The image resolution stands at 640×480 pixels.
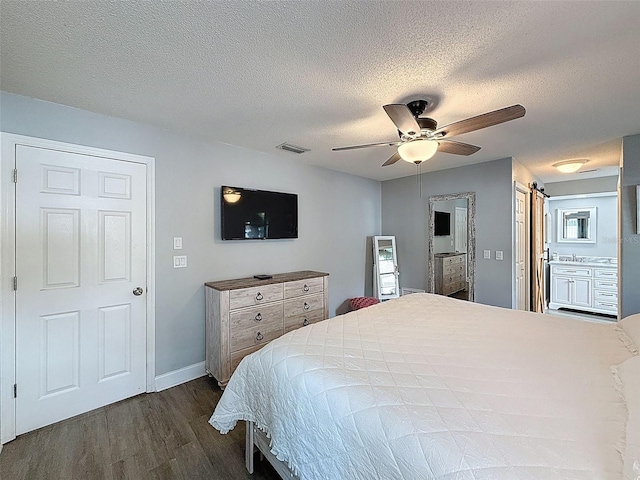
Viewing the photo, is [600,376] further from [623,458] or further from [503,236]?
[503,236]

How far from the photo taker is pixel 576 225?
5.28 m

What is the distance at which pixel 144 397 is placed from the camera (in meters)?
2.45

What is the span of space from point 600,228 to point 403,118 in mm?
5570

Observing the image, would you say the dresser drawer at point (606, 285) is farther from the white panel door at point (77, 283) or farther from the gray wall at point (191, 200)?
the white panel door at point (77, 283)

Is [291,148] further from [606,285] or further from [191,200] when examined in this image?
[606,285]

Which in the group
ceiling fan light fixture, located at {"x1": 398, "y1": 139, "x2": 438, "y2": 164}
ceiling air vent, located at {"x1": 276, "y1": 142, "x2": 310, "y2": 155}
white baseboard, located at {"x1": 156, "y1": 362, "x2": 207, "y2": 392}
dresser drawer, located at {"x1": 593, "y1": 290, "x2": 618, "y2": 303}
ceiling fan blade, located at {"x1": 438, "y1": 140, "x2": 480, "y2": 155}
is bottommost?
white baseboard, located at {"x1": 156, "y1": 362, "x2": 207, "y2": 392}

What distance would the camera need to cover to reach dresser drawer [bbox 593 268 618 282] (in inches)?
178

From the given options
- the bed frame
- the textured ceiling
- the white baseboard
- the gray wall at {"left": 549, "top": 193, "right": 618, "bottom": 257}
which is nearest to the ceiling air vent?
the textured ceiling

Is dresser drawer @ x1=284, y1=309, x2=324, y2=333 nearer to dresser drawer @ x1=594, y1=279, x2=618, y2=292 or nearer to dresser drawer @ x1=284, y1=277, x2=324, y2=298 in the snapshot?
dresser drawer @ x1=284, y1=277, x2=324, y2=298

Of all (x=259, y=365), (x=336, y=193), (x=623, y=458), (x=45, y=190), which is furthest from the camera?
(x=336, y=193)

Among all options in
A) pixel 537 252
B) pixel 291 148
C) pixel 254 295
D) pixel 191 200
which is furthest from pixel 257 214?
pixel 537 252

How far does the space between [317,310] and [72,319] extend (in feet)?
7.26

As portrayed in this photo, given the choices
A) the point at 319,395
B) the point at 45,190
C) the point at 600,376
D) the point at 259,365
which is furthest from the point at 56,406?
the point at 600,376

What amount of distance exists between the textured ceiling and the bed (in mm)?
1538
